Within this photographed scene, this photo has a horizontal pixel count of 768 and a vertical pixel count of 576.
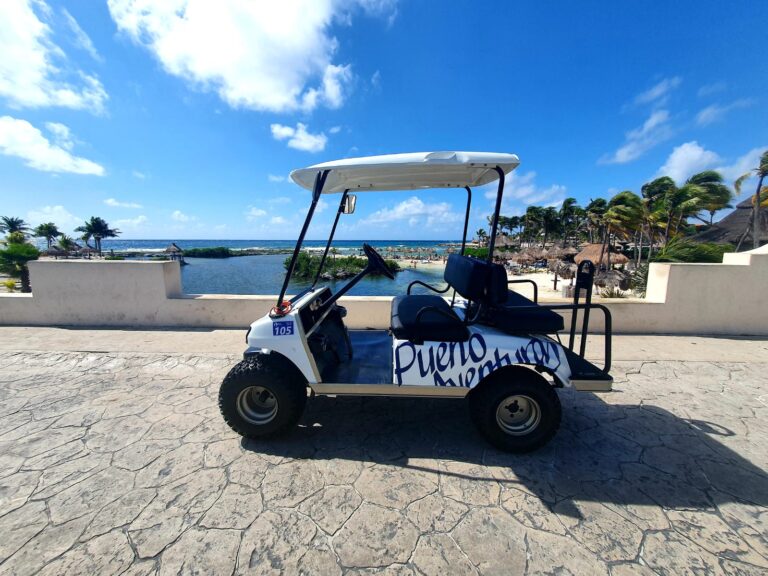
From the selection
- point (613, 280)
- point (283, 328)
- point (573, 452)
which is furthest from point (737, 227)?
point (283, 328)

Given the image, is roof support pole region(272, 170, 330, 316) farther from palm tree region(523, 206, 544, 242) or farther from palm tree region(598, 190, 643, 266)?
palm tree region(523, 206, 544, 242)

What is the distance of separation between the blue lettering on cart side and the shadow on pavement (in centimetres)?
57

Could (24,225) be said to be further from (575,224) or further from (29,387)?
(575,224)

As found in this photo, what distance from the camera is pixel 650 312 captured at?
519cm

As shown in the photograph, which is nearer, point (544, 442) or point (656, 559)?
point (656, 559)

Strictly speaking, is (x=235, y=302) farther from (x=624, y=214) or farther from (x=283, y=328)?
(x=624, y=214)

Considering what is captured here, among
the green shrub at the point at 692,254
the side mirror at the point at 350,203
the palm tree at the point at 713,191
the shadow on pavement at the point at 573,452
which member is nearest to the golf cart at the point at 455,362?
the shadow on pavement at the point at 573,452

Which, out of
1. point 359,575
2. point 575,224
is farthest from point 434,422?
point 575,224

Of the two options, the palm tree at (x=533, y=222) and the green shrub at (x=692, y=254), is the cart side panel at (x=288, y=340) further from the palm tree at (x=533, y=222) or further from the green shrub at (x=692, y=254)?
the palm tree at (x=533, y=222)

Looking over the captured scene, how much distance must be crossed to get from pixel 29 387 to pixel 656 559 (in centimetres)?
538

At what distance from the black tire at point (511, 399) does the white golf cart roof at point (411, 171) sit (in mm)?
1589

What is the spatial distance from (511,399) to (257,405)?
203 cm

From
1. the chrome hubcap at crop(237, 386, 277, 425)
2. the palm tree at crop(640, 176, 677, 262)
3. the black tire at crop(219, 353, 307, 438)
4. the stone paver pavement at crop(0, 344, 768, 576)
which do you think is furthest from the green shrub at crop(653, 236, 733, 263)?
the palm tree at crop(640, 176, 677, 262)

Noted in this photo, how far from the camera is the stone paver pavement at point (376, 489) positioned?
1.65 meters
